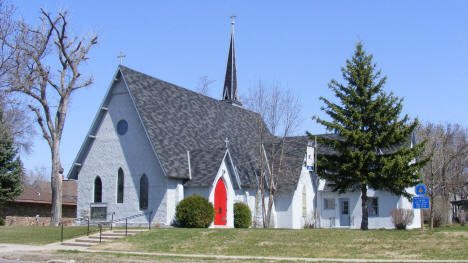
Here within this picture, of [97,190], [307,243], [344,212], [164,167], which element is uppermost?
[164,167]

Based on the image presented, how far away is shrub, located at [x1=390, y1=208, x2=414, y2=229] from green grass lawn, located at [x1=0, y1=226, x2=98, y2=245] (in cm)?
1741

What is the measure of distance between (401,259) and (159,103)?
1867cm

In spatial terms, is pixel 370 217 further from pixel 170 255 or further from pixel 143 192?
pixel 170 255

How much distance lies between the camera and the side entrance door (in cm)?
3659

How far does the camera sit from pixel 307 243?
68.5ft

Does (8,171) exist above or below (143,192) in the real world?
above

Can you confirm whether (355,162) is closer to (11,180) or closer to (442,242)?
(442,242)

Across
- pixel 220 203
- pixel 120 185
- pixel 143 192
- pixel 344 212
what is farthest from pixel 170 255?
pixel 344 212

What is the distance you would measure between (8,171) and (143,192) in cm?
1521

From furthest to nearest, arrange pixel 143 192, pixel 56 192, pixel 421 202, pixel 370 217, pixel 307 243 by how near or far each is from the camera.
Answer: pixel 370 217 < pixel 56 192 < pixel 143 192 < pixel 421 202 < pixel 307 243

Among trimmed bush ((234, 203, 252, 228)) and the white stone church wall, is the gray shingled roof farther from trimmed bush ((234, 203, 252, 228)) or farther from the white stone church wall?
trimmed bush ((234, 203, 252, 228))

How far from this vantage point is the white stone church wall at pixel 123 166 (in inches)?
1149

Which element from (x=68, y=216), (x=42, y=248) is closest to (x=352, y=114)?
(x=42, y=248)

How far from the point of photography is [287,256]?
18.9 m
